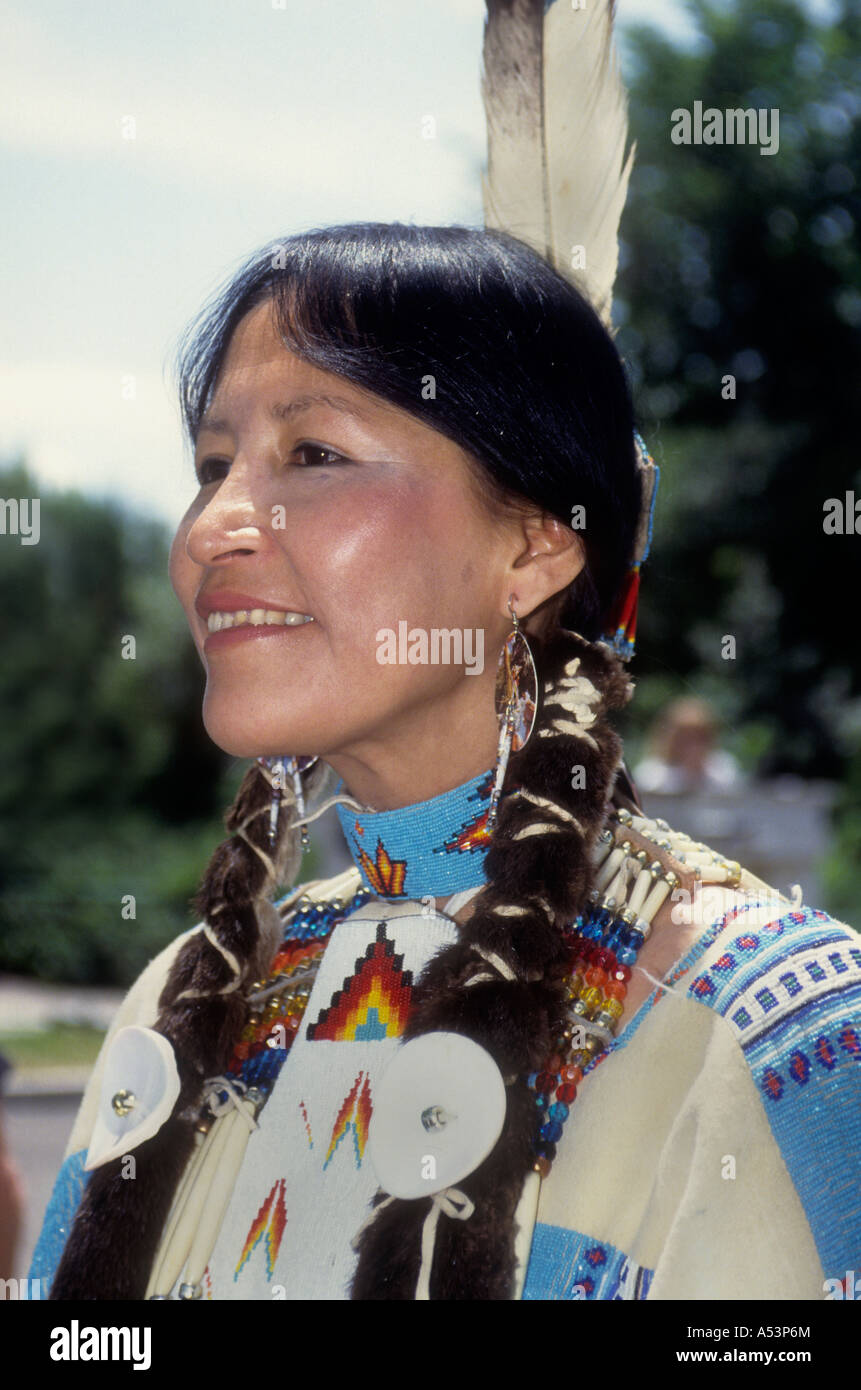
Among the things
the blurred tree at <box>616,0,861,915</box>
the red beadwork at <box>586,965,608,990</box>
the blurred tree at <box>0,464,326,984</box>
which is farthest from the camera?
the blurred tree at <box>616,0,861,915</box>

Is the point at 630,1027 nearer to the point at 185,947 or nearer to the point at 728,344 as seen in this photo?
the point at 185,947

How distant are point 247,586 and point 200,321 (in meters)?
0.50

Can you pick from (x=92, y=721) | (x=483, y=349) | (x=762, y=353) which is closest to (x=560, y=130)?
(x=483, y=349)

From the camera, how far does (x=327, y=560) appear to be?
5.45 ft

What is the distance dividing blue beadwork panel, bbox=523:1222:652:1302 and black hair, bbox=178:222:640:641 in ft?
2.52

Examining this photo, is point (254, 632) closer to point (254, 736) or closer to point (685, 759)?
point (254, 736)

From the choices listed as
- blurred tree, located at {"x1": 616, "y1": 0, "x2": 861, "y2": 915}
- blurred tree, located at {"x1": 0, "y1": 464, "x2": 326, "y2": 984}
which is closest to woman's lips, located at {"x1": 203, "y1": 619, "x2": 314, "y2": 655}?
blurred tree, located at {"x1": 0, "y1": 464, "x2": 326, "y2": 984}

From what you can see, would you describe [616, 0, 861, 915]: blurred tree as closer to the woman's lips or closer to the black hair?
the black hair

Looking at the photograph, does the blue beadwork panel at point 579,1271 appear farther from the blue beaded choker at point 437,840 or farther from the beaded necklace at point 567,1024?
the blue beaded choker at point 437,840

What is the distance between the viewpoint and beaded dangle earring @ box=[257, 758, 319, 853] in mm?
2020

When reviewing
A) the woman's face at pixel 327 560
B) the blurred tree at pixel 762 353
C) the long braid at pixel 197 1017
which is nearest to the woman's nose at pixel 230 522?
the woman's face at pixel 327 560

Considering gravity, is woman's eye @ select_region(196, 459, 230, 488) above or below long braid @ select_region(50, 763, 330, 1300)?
above

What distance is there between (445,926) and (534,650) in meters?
0.36
